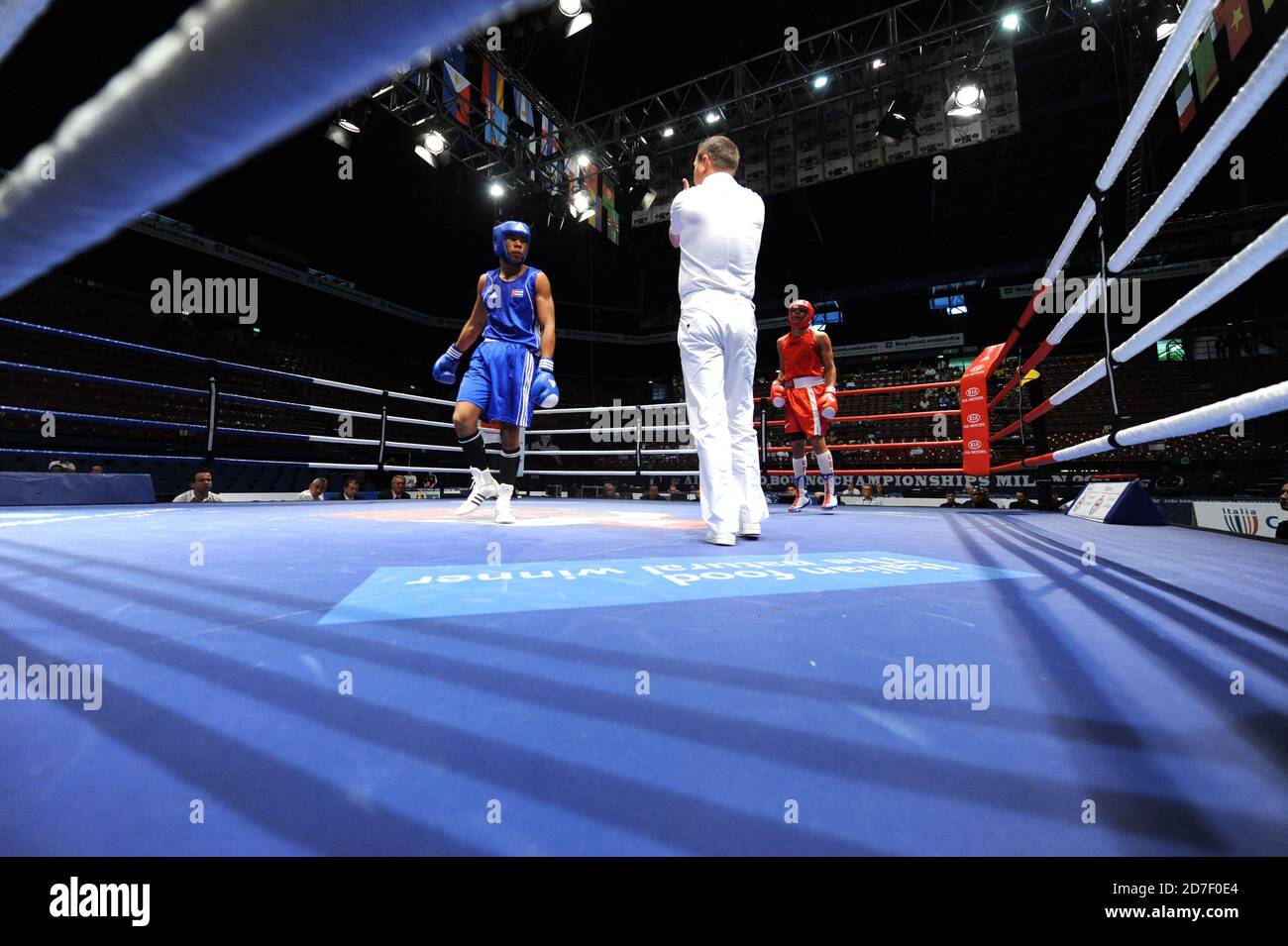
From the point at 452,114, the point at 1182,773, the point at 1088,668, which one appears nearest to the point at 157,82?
the point at 1182,773

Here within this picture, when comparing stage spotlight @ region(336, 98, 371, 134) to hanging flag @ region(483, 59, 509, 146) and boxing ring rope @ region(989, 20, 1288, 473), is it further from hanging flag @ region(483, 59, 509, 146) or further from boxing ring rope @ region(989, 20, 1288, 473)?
boxing ring rope @ region(989, 20, 1288, 473)

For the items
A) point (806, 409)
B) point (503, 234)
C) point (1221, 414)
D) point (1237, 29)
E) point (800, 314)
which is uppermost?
point (1237, 29)

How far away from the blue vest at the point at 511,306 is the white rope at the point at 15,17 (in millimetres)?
3271

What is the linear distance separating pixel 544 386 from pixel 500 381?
28cm

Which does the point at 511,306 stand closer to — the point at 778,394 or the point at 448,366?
the point at 448,366

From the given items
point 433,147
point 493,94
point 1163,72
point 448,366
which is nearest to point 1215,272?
point 1163,72

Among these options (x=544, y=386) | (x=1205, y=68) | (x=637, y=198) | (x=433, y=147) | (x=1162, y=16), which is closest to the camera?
(x=1205, y=68)

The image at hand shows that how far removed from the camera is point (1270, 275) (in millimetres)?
15008

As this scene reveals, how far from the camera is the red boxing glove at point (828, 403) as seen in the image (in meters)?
4.78

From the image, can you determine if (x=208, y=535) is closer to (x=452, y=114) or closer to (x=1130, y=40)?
(x=452, y=114)

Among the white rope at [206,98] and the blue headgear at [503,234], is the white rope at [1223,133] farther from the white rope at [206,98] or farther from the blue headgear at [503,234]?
the blue headgear at [503,234]

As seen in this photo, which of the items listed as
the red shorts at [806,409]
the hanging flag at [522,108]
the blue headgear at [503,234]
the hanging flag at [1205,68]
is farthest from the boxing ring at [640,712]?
the hanging flag at [522,108]

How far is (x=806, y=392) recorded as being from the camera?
194 inches

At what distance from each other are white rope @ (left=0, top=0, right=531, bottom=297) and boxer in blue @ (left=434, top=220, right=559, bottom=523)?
2945 mm
